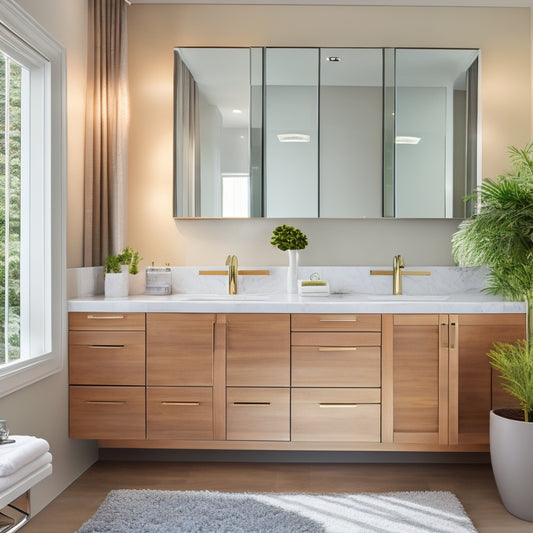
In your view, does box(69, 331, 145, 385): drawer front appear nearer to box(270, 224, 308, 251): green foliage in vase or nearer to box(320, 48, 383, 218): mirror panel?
box(270, 224, 308, 251): green foliage in vase

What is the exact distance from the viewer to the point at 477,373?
2.64 m

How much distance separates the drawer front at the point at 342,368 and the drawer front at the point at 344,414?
0.04 m

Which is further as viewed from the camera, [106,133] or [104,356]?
[106,133]

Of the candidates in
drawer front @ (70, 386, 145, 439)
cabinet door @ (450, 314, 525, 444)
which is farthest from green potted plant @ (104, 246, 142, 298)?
cabinet door @ (450, 314, 525, 444)

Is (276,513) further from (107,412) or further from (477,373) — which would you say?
(477,373)

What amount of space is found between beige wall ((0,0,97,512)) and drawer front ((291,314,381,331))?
1.14 meters

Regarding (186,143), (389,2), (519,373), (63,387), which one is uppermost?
(389,2)

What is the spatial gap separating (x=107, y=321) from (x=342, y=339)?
113 centimetres

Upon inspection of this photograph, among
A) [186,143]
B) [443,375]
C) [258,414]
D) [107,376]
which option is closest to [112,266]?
[107,376]

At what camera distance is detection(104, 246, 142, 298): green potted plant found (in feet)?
9.48

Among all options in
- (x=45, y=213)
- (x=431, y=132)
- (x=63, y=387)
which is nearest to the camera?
(x=45, y=213)

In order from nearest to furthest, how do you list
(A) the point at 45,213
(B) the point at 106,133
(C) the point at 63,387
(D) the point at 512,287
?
(A) the point at 45,213
(C) the point at 63,387
(D) the point at 512,287
(B) the point at 106,133

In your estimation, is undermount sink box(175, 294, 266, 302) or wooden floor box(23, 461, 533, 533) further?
undermount sink box(175, 294, 266, 302)

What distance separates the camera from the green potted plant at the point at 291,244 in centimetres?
307
